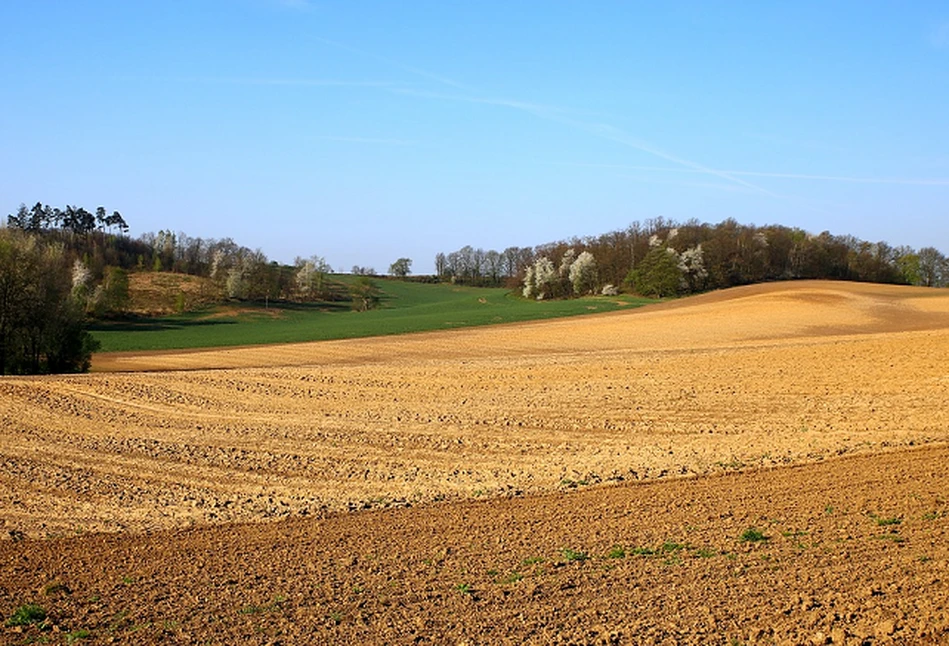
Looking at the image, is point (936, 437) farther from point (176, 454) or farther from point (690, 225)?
point (690, 225)

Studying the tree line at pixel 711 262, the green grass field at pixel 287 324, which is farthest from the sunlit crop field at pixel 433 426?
the tree line at pixel 711 262

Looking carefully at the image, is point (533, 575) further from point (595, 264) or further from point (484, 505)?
point (595, 264)

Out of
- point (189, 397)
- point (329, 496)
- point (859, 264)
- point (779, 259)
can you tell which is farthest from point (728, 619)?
point (859, 264)

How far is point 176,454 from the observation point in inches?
646

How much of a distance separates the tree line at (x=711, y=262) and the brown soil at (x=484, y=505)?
59.3 m

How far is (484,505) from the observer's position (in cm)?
1224

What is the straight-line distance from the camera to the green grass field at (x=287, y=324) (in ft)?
193

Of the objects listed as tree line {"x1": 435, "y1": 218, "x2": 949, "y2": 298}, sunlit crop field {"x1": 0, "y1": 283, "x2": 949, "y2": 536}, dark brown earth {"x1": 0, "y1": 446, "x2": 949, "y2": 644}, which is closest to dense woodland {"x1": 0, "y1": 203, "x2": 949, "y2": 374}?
tree line {"x1": 435, "y1": 218, "x2": 949, "y2": 298}

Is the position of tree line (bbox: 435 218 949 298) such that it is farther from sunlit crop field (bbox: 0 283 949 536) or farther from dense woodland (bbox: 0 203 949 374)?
sunlit crop field (bbox: 0 283 949 536)

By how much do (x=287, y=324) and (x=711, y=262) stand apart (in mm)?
44185

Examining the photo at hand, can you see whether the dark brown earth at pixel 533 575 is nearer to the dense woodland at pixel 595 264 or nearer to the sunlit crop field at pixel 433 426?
the sunlit crop field at pixel 433 426

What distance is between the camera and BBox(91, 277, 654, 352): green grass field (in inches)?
2315

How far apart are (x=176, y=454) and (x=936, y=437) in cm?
1490

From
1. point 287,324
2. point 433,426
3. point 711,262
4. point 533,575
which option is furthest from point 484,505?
point 711,262
